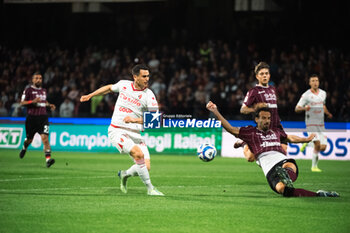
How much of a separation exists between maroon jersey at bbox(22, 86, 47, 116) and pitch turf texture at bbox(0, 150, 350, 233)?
3.05 m

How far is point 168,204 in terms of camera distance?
921cm

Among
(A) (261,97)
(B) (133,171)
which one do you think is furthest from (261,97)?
(B) (133,171)

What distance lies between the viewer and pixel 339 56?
25641 millimetres

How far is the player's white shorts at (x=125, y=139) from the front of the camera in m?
10.7

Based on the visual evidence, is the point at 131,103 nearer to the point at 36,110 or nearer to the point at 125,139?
the point at 125,139

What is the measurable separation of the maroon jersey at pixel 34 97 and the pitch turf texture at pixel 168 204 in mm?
3050

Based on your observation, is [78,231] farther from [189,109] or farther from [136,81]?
[189,109]

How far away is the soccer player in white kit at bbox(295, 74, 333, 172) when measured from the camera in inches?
675

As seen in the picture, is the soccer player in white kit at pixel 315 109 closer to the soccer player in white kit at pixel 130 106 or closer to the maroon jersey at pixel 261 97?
the maroon jersey at pixel 261 97

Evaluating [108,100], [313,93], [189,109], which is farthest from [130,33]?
[313,93]

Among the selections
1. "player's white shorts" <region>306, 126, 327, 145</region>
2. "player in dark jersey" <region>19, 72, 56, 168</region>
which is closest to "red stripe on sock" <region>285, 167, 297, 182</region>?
"player's white shorts" <region>306, 126, 327, 145</region>

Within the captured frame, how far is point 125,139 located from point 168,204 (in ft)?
6.36

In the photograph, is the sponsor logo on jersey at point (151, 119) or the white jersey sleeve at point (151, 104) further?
the white jersey sleeve at point (151, 104)

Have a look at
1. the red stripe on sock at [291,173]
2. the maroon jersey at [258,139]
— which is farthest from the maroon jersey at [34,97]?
the red stripe on sock at [291,173]
